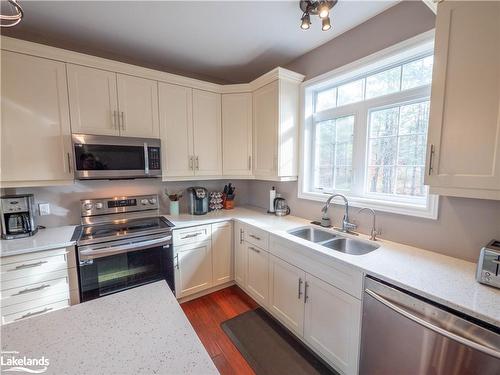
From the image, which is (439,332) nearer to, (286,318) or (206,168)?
(286,318)

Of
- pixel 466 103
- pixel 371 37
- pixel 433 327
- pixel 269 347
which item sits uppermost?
pixel 371 37

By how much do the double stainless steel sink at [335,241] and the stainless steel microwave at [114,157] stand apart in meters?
1.50

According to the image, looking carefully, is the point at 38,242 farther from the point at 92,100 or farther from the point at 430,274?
the point at 430,274

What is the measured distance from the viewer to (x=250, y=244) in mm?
2215

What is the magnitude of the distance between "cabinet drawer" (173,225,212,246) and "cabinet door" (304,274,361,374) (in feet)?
3.70

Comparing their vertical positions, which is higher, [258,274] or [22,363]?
[22,363]

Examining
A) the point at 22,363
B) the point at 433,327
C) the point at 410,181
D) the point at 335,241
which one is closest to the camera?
the point at 22,363

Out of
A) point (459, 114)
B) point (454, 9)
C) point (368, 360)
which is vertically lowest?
point (368, 360)

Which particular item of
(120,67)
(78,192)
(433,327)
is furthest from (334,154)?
(78,192)

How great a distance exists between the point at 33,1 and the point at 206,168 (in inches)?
71.4

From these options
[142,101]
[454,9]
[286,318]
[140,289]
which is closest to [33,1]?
[142,101]

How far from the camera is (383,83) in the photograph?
178 cm

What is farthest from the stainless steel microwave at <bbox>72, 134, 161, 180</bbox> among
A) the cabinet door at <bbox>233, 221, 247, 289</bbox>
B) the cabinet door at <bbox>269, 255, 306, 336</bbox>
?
the cabinet door at <bbox>269, 255, 306, 336</bbox>

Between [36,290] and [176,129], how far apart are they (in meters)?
1.73
